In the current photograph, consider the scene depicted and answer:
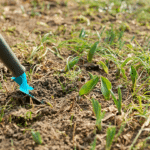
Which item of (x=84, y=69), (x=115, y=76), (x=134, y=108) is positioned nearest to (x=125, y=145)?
(x=134, y=108)

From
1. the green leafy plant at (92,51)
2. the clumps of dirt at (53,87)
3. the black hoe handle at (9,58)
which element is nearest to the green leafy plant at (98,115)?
the clumps of dirt at (53,87)

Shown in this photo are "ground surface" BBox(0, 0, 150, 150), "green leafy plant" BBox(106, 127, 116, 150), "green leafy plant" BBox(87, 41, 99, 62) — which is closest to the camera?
"green leafy plant" BBox(106, 127, 116, 150)

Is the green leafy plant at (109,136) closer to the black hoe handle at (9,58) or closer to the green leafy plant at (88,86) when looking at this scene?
the green leafy plant at (88,86)

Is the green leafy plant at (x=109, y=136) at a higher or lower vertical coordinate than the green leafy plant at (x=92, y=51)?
lower

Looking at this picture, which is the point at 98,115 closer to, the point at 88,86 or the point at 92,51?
the point at 88,86

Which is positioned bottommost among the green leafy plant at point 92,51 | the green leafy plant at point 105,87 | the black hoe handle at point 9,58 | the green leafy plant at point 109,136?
the green leafy plant at point 109,136

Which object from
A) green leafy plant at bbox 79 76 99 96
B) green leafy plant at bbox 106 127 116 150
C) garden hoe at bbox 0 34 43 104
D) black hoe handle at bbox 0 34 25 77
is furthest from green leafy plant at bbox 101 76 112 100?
black hoe handle at bbox 0 34 25 77

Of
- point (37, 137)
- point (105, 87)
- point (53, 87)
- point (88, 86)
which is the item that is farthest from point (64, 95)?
point (37, 137)

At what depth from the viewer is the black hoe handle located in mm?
1075

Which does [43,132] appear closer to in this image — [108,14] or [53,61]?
[53,61]

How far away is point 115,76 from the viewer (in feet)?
5.51

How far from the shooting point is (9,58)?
1.12 m

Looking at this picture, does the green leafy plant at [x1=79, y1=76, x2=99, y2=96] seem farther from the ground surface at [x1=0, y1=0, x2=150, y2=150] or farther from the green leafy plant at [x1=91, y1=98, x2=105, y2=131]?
the green leafy plant at [x1=91, y1=98, x2=105, y2=131]

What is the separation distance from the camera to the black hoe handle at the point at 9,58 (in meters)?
1.08
